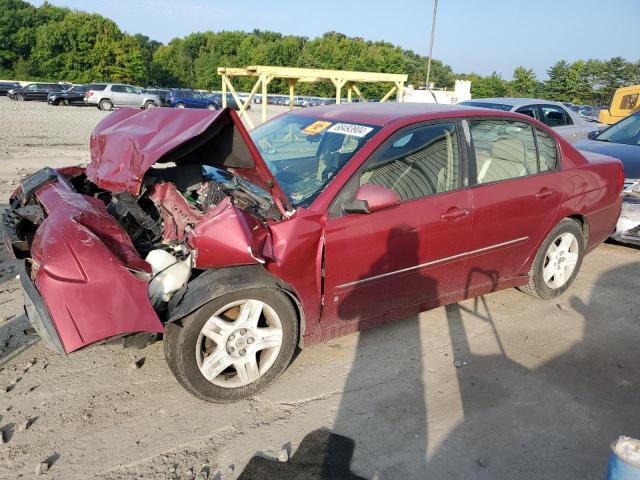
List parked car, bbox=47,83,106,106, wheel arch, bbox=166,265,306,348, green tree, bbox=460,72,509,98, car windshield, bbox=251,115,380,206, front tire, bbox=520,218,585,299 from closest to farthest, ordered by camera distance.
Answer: wheel arch, bbox=166,265,306,348
car windshield, bbox=251,115,380,206
front tire, bbox=520,218,585,299
parked car, bbox=47,83,106,106
green tree, bbox=460,72,509,98

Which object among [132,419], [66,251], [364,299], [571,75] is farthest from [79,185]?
[571,75]

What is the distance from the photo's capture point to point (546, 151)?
4.30m

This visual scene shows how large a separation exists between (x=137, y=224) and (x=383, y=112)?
1.94 metres

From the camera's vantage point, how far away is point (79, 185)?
13.2 feet

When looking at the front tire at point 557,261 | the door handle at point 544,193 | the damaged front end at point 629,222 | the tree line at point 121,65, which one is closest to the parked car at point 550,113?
the damaged front end at point 629,222

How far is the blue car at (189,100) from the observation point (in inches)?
1339

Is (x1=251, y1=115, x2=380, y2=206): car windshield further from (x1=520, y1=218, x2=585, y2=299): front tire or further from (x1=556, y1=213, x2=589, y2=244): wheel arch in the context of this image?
(x1=556, y1=213, x2=589, y2=244): wheel arch

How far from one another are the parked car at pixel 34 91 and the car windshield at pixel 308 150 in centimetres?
3481

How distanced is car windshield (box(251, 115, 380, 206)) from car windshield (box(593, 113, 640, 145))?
5718mm

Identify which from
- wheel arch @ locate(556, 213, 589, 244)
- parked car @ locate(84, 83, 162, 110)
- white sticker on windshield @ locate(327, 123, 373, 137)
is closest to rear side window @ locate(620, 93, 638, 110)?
wheel arch @ locate(556, 213, 589, 244)

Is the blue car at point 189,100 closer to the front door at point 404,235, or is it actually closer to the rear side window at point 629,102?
the rear side window at point 629,102

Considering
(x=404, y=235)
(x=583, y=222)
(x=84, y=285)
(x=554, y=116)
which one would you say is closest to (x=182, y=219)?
(x=84, y=285)

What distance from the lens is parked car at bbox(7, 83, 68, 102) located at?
33500 mm

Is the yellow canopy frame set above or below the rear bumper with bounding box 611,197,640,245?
above
